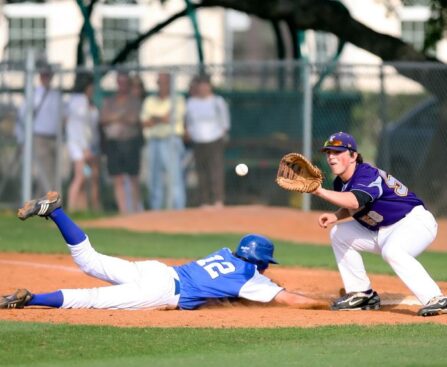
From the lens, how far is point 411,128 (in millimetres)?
19891

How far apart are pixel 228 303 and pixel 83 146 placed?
10.8 metres

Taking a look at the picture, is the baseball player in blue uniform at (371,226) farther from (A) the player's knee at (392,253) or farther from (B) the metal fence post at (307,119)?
(B) the metal fence post at (307,119)

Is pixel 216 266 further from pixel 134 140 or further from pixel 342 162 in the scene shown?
pixel 134 140

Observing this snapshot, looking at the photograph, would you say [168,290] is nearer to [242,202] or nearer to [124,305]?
[124,305]

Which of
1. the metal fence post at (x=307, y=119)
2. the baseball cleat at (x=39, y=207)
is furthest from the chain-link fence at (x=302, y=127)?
the baseball cleat at (x=39, y=207)

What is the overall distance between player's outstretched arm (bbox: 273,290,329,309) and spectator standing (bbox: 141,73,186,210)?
32.6 feet

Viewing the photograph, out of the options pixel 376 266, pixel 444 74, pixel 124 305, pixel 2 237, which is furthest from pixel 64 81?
pixel 124 305

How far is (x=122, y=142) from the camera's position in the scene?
781 inches

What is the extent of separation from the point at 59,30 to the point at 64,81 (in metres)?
14.5

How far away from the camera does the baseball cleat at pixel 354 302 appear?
9.67m

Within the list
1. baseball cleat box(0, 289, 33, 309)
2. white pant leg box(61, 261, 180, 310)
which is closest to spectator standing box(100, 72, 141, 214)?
white pant leg box(61, 261, 180, 310)

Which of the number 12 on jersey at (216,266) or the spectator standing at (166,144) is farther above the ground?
the number 12 on jersey at (216,266)

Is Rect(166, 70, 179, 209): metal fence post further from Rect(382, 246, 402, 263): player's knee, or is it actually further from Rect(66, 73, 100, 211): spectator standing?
Rect(382, 246, 402, 263): player's knee

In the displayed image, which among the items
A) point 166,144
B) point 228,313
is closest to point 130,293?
point 228,313
